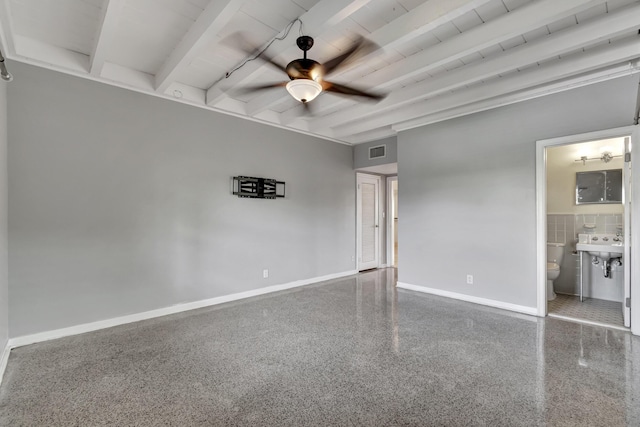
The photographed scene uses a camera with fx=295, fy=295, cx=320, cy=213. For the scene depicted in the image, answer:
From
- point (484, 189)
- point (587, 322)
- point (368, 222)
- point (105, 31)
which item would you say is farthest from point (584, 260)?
point (105, 31)

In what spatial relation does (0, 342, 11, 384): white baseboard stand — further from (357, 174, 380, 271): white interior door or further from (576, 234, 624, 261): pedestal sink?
(576, 234, 624, 261): pedestal sink

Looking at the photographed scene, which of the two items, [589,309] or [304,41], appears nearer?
[304,41]

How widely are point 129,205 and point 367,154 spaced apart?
4.19 meters

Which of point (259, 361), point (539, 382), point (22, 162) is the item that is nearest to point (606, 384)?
point (539, 382)

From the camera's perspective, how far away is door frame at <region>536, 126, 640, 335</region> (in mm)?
3010

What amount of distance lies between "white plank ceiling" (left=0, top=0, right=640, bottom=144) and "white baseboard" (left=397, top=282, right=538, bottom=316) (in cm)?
261

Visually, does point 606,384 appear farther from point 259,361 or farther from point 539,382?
point 259,361

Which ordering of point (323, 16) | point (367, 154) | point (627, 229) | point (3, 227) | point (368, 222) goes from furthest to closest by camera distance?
point (368, 222) < point (367, 154) < point (627, 229) < point (3, 227) < point (323, 16)

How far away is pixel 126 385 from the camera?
7.16 feet

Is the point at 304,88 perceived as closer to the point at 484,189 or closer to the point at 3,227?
the point at 3,227

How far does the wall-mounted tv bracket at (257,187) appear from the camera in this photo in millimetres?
4379

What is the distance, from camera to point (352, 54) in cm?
208

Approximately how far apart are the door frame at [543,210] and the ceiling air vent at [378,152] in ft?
8.27

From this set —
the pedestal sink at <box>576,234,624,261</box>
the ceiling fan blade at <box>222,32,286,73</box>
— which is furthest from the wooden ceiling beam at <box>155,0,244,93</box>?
the pedestal sink at <box>576,234,624,261</box>
